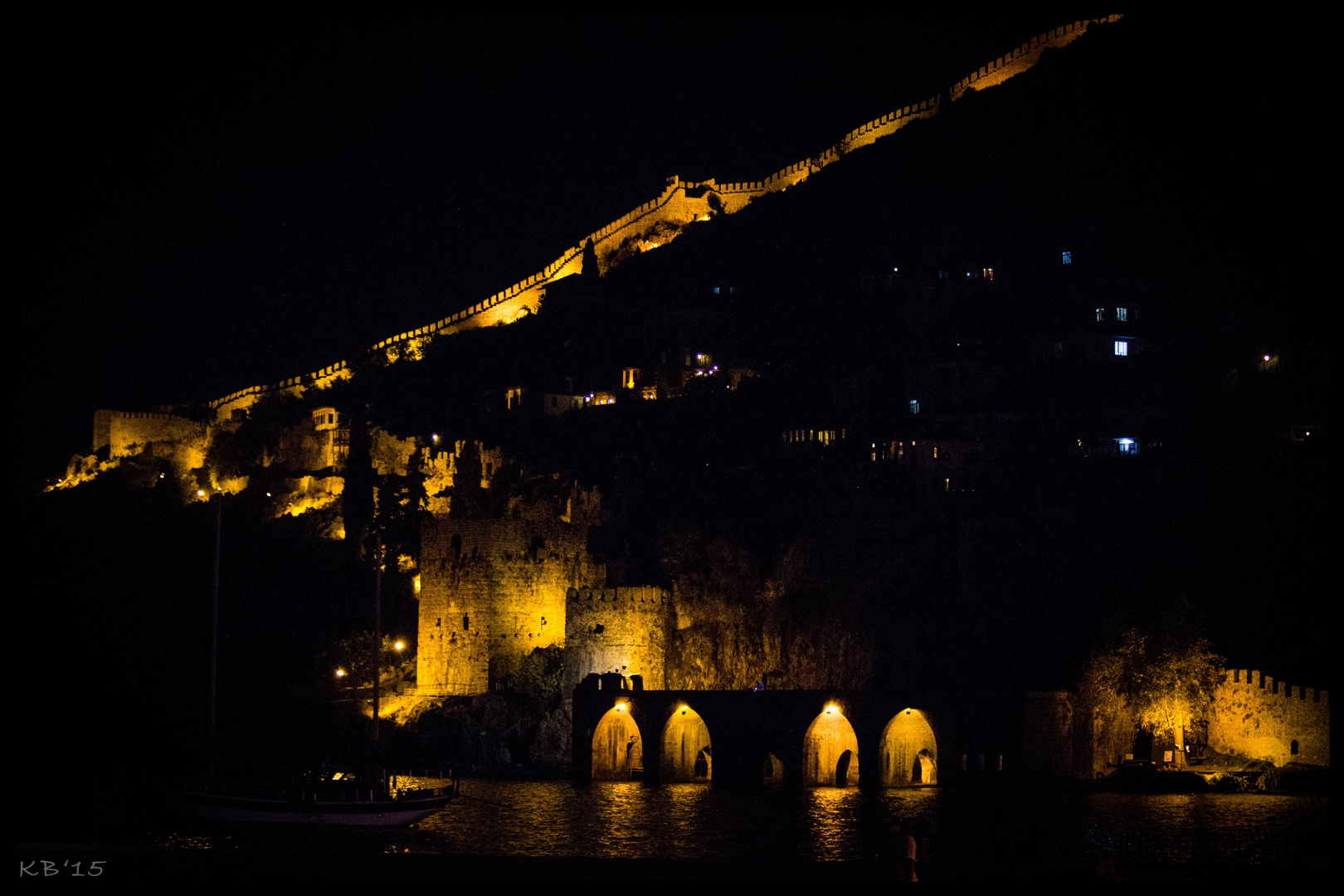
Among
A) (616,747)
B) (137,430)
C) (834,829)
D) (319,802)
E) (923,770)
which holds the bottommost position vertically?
(834,829)

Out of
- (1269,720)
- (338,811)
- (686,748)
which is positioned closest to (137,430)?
(686,748)

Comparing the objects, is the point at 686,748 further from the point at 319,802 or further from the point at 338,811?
the point at 319,802

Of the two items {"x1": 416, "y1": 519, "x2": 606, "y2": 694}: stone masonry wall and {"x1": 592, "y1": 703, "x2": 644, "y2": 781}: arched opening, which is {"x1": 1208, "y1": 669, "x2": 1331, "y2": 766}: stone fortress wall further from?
{"x1": 416, "y1": 519, "x2": 606, "y2": 694}: stone masonry wall

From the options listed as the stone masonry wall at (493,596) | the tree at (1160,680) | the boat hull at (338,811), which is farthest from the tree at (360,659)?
the tree at (1160,680)

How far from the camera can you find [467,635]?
5744 cm

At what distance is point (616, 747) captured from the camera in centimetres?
5288

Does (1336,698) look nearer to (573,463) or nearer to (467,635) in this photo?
(467,635)

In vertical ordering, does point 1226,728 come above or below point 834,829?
above

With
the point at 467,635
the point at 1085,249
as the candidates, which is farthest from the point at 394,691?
the point at 1085,249

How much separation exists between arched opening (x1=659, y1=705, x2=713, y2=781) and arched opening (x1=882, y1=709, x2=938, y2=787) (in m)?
6.19

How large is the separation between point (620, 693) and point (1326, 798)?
22875 millimetres

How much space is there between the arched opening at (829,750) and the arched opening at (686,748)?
3457 mm

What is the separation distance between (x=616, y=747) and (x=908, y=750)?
10616 mm

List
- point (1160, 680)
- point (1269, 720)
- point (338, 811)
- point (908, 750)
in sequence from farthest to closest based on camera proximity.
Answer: point (1160, 680)
point (908, 750)
point (1269, 720)
point (338, 811)
